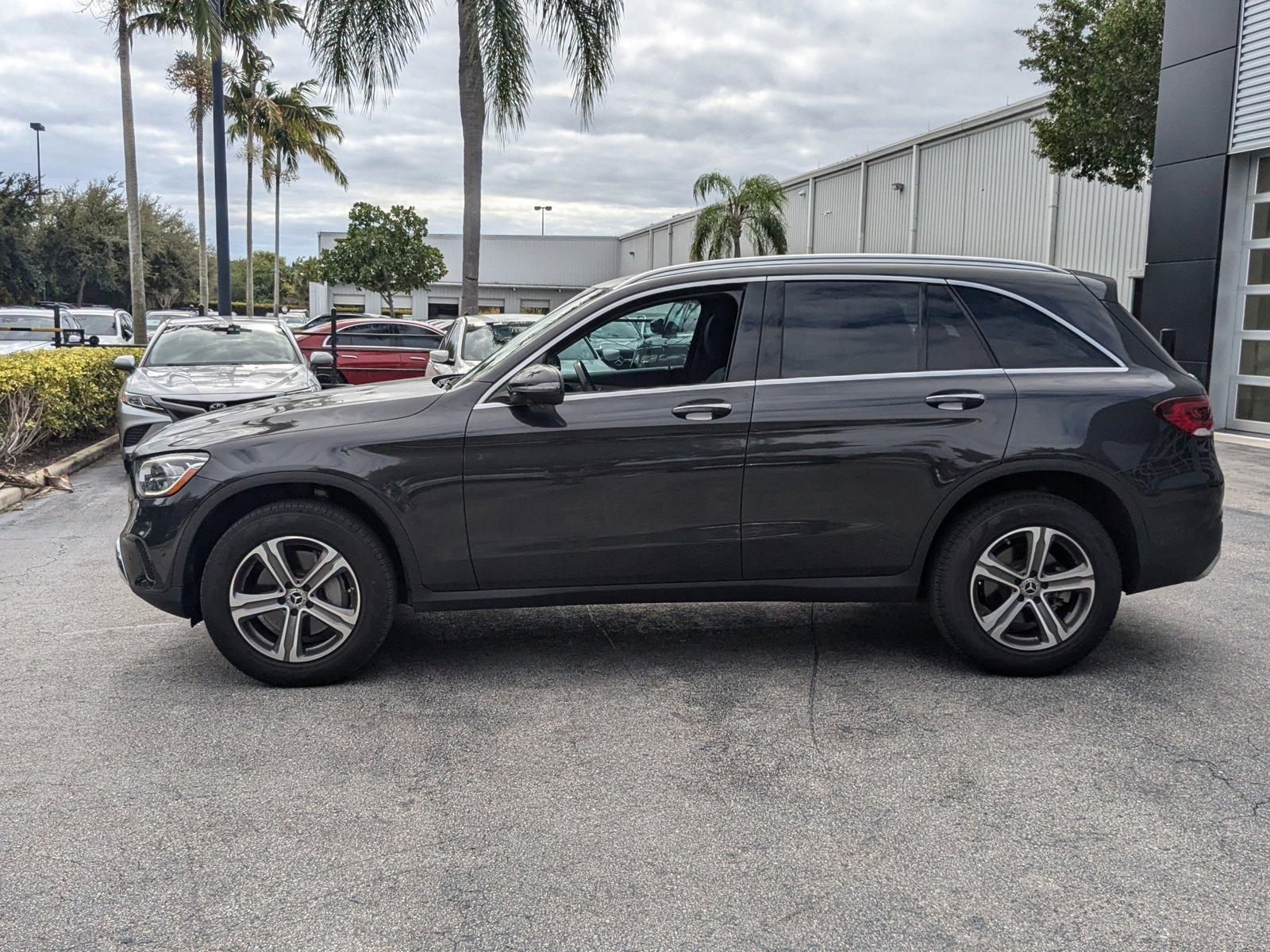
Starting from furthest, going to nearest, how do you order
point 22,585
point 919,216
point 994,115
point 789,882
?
point 919,216
point 994,115
point 22,585
point 789,882

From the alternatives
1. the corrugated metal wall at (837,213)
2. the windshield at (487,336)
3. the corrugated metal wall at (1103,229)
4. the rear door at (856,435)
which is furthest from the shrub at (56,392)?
the corrugated metal wall at (837,213)

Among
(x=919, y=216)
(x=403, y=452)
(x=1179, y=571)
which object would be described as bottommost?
(x=1179, y=571)

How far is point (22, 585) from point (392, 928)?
16.6 feet

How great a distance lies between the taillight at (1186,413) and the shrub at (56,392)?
10366mm

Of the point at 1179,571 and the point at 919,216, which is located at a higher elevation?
the point at 919,216

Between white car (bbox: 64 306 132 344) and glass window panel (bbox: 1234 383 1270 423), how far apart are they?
19703 millimetres

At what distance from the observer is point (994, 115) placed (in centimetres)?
2750

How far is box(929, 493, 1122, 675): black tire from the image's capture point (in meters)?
4.80

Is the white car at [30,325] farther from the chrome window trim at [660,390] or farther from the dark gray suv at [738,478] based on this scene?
the chrome window trim at [660,390]

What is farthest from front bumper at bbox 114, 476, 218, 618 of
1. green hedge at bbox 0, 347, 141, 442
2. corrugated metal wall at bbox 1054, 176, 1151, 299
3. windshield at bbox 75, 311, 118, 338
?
corrugated metal wall at bbox 1054, 176, 1151, 299

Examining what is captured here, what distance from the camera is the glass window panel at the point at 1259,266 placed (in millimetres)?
15672

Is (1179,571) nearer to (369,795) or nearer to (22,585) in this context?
(369,795)

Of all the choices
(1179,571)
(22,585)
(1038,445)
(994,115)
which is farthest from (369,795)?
(994,115)

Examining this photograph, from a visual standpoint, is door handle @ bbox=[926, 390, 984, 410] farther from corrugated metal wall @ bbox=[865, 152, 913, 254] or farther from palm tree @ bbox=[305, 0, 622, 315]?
corrugated metal wall @ bbox=[865, 152, 913, 254]
